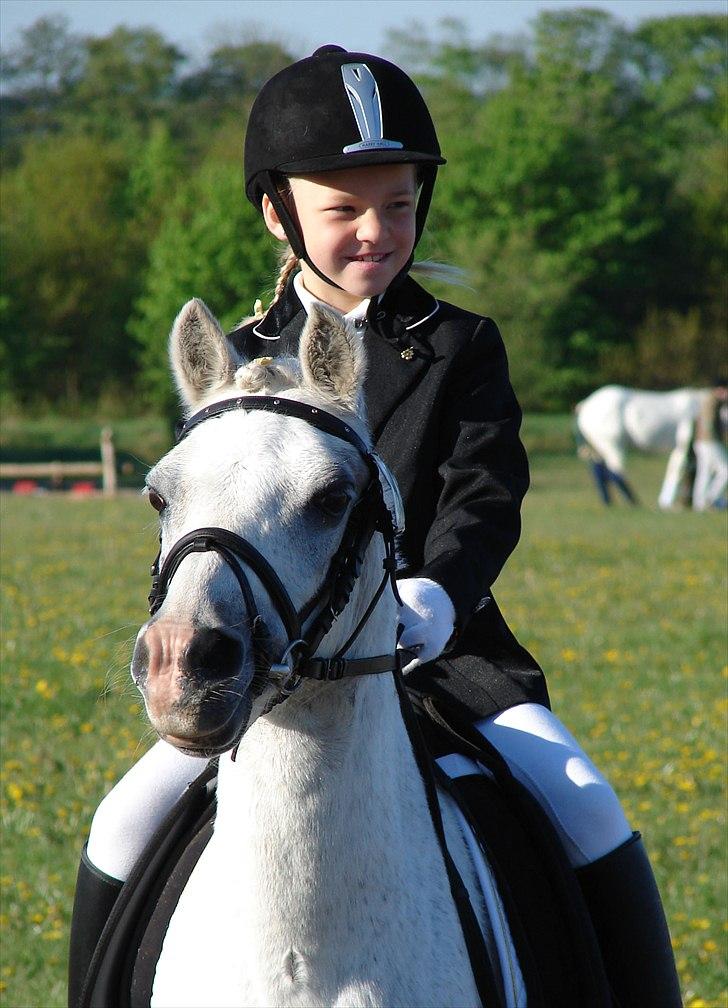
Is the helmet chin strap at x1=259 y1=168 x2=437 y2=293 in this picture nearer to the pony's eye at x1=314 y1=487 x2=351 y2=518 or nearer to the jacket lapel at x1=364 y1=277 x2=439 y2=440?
the jacket lapel at x1=364 y1=277 x2=439 y2=440

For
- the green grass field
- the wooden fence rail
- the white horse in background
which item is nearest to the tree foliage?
the white horse in background

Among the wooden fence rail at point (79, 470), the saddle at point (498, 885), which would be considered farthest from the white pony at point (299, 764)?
the wooden fence rail at point (79, 470)

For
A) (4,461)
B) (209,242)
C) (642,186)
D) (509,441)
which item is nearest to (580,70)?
(642,186)

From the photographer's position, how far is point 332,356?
2.51 meters

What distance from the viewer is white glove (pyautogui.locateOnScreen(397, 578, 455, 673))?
8.79ft

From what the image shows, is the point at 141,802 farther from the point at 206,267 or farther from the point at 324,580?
the point at 206,267

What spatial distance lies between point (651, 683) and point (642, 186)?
57.4 m

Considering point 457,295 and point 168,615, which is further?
point 457,295

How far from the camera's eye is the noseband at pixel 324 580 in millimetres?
2213

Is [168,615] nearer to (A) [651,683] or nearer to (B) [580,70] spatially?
(A) [651,683]

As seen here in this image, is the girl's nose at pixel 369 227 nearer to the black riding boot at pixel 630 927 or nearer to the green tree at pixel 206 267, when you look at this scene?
the black riding boot at pixel 630 927

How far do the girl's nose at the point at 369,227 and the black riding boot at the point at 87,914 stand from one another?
1.72m

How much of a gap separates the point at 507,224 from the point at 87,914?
196 ft

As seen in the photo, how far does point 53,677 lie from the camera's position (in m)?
9.85
